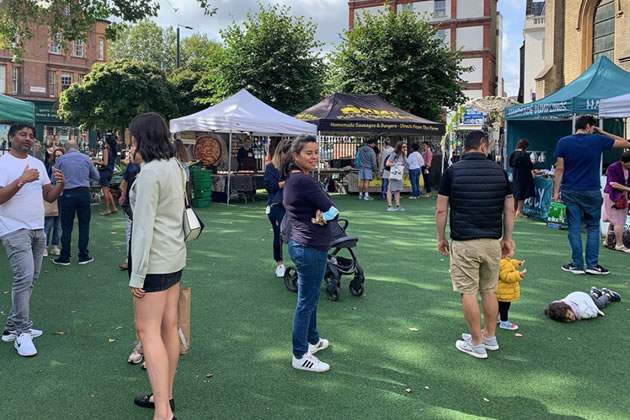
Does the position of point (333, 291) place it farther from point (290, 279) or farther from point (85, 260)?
point (85, 260)

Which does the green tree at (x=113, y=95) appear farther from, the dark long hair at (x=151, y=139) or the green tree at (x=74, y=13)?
the dark long hair at (x=151, y=139)

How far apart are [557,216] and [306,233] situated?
28.1ft

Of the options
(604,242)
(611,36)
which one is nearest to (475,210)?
(604,242)

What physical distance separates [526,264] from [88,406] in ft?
19.8

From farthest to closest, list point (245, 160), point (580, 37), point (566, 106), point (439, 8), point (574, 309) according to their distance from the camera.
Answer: point (439, 8) < point (580, 37) < point (245, 160) < point (566, 106) < point (574, 309)

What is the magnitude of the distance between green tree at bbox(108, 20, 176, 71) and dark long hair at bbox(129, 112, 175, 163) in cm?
5695

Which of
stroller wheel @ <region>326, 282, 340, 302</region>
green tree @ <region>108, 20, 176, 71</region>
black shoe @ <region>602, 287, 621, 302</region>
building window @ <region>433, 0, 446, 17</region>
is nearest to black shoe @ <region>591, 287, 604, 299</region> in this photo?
black shoe @ <region>602, 287, 621, 302</region>

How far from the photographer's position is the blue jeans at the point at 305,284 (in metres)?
3.88

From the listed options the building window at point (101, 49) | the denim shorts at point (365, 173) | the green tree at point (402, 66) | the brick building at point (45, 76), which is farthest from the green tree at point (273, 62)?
the building window at point (101, 49)

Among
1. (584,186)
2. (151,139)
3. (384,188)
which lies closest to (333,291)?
(151,139)

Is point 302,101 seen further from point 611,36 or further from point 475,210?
point 475,210

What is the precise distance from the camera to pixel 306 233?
3.85 metres

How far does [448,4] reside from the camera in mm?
51500

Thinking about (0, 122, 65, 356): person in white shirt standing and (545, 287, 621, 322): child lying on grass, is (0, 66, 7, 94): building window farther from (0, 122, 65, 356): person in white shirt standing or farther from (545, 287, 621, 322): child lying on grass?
(545, 287, 621, 322): child lying on grass
